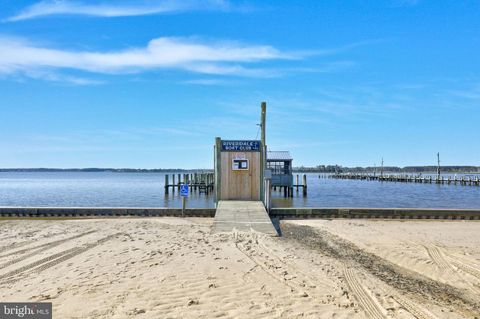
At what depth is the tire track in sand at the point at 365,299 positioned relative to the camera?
4673mm

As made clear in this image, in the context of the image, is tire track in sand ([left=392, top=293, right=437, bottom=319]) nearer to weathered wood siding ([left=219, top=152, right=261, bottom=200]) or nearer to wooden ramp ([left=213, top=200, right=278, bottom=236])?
wooden ramp ([left=213, top=200, right=278, bottom=236])

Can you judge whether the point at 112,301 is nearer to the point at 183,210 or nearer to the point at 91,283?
the point at 91,283

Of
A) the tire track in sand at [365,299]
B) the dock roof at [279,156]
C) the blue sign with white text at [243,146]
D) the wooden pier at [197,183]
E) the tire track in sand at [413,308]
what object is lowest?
the tire track in sand at [413,308]

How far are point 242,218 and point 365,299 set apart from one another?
22.4 ft

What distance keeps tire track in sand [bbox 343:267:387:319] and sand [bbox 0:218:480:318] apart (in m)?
0.02

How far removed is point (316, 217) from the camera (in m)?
14.2

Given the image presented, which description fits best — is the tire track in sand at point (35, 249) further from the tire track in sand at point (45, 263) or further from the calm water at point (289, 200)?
the calm water at point (289, 200)

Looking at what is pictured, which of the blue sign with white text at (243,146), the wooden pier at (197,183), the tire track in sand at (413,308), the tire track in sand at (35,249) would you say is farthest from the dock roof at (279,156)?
the tire track in sand at (413,308)

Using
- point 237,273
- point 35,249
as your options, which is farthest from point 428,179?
point 35,249

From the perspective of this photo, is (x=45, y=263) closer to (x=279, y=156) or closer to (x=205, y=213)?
(x=205, y=213)

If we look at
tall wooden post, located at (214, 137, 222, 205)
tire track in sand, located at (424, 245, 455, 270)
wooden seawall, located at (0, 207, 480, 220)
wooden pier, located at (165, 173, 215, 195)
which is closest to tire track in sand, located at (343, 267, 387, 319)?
tire track in sand, located at (424, 245, 455, 270)

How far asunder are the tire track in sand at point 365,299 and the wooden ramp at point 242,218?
13.7ft

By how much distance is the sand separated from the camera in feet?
15.7

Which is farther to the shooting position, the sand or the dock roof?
the dock roof
